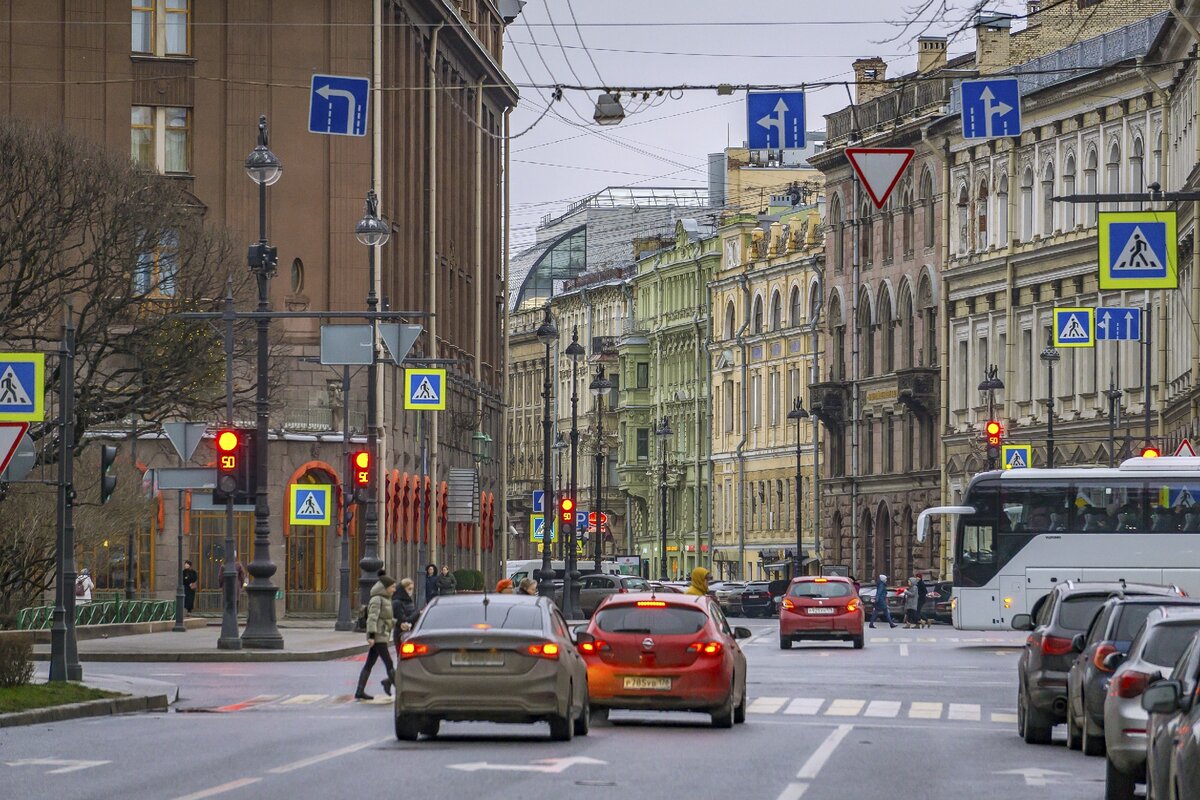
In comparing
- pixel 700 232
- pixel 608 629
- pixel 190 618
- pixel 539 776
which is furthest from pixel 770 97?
pixel 700 232

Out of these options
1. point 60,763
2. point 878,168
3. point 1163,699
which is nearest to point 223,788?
point 60,763

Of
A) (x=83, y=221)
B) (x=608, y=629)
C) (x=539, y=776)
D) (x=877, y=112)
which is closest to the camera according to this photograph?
(x=539, y=776)

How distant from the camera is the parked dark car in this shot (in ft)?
72.4

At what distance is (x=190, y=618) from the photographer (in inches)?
2451

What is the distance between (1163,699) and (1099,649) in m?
8.28

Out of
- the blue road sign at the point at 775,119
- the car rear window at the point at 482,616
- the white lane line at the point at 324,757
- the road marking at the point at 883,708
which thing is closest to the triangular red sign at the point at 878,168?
the blue road sign at the point at 775,119

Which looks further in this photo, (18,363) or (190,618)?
(190,618)

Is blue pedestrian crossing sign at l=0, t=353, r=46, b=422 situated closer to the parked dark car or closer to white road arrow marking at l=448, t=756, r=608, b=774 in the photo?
white road arrow marking at l=448, t=756, r=608, b=774

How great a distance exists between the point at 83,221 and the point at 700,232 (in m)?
87.1

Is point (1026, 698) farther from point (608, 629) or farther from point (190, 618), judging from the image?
point (190, 618)

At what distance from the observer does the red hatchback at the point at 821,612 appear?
54.8m

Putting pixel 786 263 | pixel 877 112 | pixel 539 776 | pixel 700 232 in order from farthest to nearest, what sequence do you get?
pixel 700 232, pixel 786 263, pixel 877 112, pixel 539 776

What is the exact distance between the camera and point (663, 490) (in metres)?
127

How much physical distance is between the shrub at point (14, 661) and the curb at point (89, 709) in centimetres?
84
